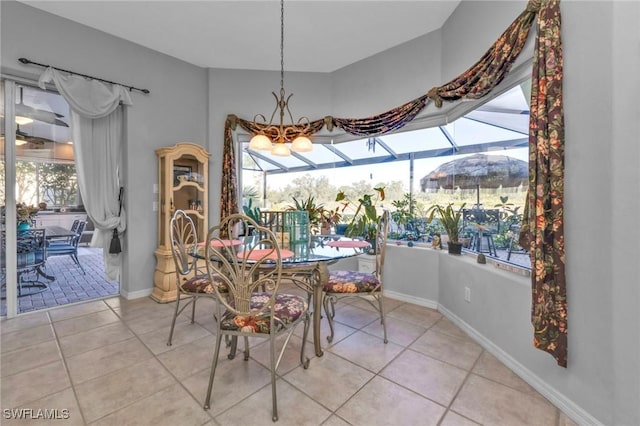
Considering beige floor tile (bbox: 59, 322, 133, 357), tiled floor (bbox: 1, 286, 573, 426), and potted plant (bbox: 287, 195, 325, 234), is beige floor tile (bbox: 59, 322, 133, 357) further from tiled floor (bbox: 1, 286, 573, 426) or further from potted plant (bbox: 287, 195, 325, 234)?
potted plant (bbox: 287, 195, 325, 234)

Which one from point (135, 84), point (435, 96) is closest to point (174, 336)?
point (135, 84)

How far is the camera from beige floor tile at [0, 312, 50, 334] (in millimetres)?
2410

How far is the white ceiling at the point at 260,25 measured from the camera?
2592 millimetres

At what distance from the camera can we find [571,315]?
4.79ft

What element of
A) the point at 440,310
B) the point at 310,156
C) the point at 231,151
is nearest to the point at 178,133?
the point at 231,151

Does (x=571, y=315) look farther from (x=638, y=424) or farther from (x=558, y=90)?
(x=558, y=90)

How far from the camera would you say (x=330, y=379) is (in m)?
1.76

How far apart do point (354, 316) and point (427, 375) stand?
39.7 inches

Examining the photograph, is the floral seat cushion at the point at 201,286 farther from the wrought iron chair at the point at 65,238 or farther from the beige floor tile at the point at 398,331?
the wrought iron chair at the point at 65,238

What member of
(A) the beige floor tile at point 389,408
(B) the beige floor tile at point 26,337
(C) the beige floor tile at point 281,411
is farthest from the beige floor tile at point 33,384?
(A) the beige floor tile at point 389,408

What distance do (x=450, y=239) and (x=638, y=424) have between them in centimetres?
163

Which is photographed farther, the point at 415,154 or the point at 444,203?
the point at 415,154

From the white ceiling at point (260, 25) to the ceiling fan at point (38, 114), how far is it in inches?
35.9

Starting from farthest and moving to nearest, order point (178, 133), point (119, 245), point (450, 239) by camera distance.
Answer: point (178, 133) < point (119, 245) < point (450, 239)
